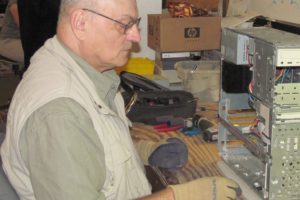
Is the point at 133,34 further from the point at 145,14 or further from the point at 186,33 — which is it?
the point at 145,14

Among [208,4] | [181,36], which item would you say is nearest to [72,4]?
[181,36]

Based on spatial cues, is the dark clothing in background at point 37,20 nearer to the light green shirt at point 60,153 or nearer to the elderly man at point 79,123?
the elderly man at point 79,123

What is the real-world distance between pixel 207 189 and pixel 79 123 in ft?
1.46

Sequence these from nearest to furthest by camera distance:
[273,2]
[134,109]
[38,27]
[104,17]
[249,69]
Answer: [104,17]
[249,69]
[134,109]
[273,2]
[38,27]

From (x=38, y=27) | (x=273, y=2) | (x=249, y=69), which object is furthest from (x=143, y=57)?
(x=249, y=69)

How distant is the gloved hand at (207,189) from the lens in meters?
1.27

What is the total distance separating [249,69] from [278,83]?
236 millimetres

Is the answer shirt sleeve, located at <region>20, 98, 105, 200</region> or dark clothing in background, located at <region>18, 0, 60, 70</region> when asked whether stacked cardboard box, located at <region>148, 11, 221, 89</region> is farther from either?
shirt sleeve, located at <region>20, 98, 105, 200</region>

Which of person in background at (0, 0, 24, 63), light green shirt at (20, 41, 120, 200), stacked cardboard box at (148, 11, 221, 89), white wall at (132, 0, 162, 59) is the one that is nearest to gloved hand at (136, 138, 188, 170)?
light green shirt at (20, 41, 120, 200)

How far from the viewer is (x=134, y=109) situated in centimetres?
204

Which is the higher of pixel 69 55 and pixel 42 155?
pixel 69 55

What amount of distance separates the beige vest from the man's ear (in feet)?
0.20

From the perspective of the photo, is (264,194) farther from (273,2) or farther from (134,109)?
(273,2)

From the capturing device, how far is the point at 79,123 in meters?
1.07
